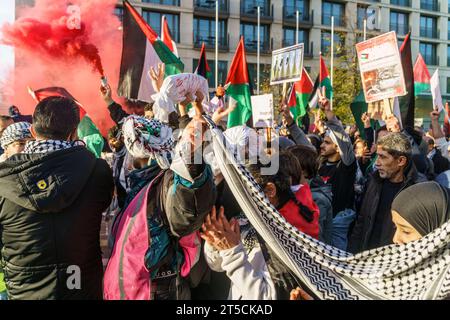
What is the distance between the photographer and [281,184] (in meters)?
2.43

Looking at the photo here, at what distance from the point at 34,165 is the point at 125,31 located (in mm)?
4092

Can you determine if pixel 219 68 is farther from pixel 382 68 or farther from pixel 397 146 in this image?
pixel 397 146

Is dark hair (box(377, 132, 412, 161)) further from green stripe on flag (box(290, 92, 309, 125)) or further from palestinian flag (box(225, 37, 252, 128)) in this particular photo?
green stripe on flag (box(290, 92, 309, 125))

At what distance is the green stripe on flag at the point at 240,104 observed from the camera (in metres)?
6.80

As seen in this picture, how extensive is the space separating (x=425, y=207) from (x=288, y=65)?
6.83 m

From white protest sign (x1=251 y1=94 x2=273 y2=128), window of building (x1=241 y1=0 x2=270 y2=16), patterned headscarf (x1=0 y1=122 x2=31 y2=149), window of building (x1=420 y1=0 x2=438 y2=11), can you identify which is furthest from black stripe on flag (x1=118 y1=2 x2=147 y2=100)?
window of building (x1=420 y1=0 x2=438 y2=11)

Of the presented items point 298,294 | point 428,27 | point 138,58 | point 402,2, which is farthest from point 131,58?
point 428,27

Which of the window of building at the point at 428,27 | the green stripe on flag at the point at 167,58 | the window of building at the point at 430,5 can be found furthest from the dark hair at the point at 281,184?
the window of building at the point at 430,5

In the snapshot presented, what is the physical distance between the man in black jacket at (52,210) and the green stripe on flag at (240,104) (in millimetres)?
4261

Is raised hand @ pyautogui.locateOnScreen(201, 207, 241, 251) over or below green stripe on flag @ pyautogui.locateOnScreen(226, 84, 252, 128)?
below

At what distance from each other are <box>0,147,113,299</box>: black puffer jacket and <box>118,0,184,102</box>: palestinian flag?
316cm

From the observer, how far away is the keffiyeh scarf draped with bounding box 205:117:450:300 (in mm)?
1611

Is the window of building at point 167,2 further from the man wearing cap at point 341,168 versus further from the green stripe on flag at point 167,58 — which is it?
the man wearing cap at point 341,168
